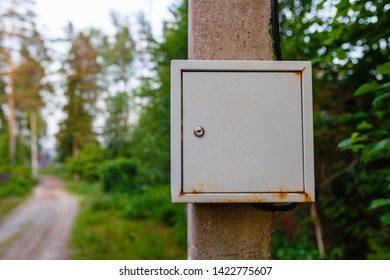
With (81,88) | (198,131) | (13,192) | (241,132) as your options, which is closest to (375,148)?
(241,132)

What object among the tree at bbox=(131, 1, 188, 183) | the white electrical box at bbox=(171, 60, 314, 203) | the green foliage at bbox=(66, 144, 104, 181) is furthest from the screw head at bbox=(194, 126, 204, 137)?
the green foliage at bbox=(66, 144, 104, 181)

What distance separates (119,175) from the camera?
1305cm

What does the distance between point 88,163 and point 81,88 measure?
5180 millimetres

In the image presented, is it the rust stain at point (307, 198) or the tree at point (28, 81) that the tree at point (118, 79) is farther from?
the rust stain at point (307, 198)

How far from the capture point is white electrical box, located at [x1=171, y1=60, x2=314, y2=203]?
3.20 feet

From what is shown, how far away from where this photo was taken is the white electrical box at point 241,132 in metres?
0.98

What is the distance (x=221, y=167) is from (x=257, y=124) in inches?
6.2

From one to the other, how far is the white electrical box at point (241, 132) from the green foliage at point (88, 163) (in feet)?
57.9

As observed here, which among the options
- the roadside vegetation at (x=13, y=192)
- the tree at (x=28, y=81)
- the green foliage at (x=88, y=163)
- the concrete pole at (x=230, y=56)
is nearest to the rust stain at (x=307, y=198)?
the concrete pole at (x=230, y=56)

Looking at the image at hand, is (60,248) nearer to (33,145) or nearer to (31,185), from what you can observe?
(31,185)

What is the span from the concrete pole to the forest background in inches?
23.4

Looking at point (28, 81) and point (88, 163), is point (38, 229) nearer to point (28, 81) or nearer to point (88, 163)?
point (88, 163)

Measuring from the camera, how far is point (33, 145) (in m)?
23.1

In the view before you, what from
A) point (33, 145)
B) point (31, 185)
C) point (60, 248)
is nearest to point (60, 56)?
point (33, 145)
